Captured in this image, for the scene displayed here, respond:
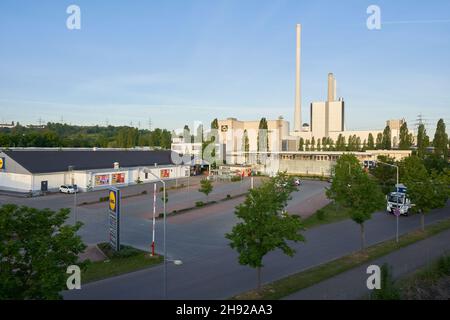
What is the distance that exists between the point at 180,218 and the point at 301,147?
95.6 meters

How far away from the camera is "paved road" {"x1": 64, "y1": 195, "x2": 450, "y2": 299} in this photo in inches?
587

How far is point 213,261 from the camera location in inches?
746

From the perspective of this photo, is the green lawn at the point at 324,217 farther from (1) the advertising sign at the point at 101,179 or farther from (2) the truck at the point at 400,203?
(1) the advertising sign at the point at 101,179

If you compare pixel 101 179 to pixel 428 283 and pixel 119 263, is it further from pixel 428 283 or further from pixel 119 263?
pixel 428 283

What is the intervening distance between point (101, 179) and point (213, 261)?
32.6m

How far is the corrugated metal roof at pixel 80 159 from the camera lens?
44.1m

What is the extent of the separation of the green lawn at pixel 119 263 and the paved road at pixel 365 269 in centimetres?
777

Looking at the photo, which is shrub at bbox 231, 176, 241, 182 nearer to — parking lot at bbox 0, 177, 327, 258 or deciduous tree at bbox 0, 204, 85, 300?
parking lot at bbox 0, 177, 327, 258

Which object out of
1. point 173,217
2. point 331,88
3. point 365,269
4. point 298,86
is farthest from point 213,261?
point 331,88

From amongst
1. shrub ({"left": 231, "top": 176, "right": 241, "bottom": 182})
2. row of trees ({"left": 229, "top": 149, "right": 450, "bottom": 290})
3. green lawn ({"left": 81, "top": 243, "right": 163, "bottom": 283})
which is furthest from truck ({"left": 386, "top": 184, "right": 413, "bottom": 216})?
shrub ({"left": 231, "top": 176, "right": 241, "bottom": 182})
